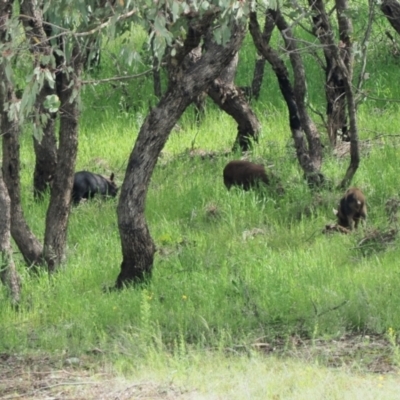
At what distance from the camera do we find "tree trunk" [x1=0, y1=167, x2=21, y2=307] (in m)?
9.44

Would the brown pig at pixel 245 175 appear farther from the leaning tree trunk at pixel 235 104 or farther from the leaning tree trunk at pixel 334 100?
the leaning tree trunk at pixel 235 104

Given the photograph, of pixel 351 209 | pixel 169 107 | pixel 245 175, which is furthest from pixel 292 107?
pixel 169 107

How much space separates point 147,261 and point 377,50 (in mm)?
9873

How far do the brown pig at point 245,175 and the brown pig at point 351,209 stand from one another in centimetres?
199

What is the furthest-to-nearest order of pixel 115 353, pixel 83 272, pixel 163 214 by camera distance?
pixel 163 214
pixel 83 272
pixel 115 353

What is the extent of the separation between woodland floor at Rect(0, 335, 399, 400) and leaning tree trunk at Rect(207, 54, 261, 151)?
7.57 metres

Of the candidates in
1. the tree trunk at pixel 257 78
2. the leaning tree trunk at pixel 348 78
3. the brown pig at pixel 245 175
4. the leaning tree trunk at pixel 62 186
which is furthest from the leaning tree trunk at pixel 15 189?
the tree trunk at pixel 257 78

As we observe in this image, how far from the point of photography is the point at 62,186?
10469 mm

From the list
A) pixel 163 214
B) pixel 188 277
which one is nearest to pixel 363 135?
pixel 163 214

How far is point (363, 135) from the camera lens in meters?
14.8

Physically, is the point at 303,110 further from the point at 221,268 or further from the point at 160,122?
the point at 160,122

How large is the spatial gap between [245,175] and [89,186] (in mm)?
2710

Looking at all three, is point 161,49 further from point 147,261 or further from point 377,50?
point 377,50

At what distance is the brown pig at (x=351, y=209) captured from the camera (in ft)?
35.7
